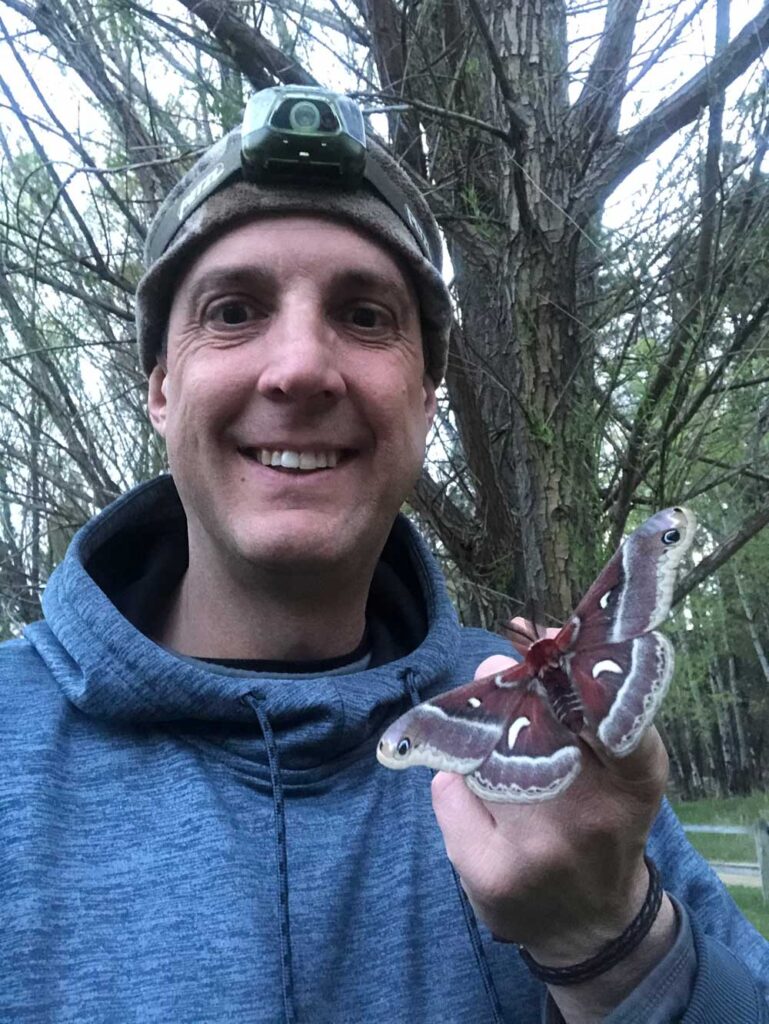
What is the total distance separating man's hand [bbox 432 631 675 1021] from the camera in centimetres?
104

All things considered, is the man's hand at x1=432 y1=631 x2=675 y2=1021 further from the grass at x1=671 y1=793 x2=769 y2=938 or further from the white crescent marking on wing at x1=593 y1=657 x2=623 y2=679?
the grass at x1=671 y1=793 x2=769 y2=938

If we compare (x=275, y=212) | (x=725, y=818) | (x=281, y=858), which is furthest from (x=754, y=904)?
(x=275, y=212)

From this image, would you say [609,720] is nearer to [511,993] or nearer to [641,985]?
[641,985]

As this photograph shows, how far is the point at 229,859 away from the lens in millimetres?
1295

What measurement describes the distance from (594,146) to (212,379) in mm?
1291

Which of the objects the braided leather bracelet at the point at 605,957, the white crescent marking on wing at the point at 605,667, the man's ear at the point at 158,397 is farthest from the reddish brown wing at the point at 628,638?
the man's ear at the point at 158,397

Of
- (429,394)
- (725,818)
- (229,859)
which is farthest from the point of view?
(725,818)

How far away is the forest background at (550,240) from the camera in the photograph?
204cm

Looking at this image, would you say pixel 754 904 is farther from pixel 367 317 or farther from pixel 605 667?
pixel 367 317

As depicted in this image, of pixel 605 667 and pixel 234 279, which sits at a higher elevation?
pixel 234 279

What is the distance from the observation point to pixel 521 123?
2.07 meters

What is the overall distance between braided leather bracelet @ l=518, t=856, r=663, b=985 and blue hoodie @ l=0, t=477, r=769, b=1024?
3.6 inches

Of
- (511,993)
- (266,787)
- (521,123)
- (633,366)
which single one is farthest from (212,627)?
(521,123)

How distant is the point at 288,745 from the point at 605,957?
1.92 ft
